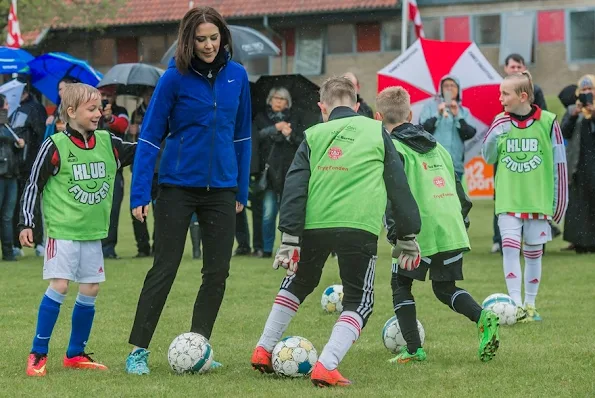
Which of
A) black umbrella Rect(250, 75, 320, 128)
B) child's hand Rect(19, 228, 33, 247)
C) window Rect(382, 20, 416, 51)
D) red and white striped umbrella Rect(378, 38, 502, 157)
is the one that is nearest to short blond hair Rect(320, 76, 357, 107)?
child's hand Rect(19, 228, 33, 247)

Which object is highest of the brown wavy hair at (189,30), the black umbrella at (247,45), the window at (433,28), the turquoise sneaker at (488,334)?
the window at (433,28)

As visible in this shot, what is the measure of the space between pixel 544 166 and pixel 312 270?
3677 millimetres

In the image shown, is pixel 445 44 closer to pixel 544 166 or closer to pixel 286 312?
pixel 544 166

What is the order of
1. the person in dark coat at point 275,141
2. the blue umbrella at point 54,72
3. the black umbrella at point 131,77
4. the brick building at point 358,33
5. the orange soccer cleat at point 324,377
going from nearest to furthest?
the orange soccer cleat at point 324,377
the person in dark coat at point 275,141
the black umbrella at point 131,77
the blue umbrella at point 54,72
the brick building at point 358,33

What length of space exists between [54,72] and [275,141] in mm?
3558

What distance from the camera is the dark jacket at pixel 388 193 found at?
6703mm

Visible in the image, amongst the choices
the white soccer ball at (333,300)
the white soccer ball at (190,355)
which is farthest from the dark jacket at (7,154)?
the white soccer ball at (190,355)

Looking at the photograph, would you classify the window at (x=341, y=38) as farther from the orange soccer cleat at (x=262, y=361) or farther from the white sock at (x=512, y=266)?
the orange soccer cleat at (x=262, y=361)

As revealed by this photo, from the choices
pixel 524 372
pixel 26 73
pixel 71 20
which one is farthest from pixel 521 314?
pixel 71 20

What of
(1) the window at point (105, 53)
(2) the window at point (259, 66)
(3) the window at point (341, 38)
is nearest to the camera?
(3) the window at point (341, 38)

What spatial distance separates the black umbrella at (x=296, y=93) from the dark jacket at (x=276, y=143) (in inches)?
8.0

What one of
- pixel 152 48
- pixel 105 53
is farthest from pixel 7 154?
pixel 105 53

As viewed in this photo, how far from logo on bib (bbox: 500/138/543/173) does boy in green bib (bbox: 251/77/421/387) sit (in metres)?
3.43

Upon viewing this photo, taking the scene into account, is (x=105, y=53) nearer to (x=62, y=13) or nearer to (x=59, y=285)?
(x=62, y=13)
